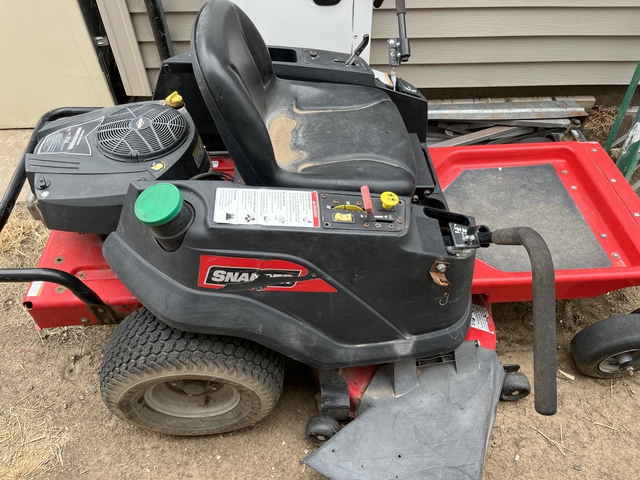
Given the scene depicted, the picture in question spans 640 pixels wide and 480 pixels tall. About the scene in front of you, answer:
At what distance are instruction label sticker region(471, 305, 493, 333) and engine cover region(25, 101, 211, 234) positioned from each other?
1.09m

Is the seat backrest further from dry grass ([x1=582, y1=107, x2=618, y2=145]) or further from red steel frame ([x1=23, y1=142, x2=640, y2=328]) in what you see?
dry grass ([x1=582, y1=107, x2=618, y2=145])

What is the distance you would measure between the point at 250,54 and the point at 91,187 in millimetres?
675

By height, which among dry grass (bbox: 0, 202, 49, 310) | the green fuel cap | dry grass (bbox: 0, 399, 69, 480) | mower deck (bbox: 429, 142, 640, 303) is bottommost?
dry grass (bbox: 0, 399, 69, 480)

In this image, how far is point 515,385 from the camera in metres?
1.83

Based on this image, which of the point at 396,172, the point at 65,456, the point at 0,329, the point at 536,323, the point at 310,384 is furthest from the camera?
the point at 0,329

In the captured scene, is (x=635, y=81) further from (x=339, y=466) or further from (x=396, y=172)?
(x=339, y=466)

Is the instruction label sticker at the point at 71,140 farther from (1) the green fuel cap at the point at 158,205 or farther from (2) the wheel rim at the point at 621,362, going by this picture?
(2) the wheel rim at the point at 621,362

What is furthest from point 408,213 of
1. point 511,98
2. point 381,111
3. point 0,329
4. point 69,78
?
point 69,78

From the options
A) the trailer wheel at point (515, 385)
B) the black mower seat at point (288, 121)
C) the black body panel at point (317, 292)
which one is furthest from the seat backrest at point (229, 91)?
the trailer wheel at point (515, 385)

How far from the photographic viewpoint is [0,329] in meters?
2.16

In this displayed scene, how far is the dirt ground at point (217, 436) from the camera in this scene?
5.85 feet

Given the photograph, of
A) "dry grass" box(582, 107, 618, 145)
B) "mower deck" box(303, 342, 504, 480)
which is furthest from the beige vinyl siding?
"mower deck" box(303, 342, 504, 480)

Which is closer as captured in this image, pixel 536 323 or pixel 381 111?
pixel 536 323

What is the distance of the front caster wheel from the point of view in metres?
1.69
